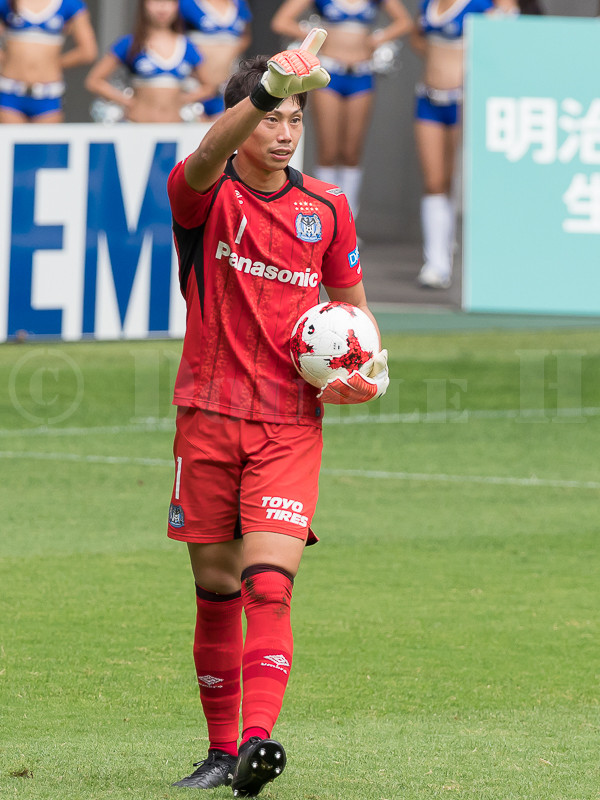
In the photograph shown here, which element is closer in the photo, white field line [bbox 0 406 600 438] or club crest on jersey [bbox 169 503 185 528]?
club crest on jersey [bbox 169 503 185 528]

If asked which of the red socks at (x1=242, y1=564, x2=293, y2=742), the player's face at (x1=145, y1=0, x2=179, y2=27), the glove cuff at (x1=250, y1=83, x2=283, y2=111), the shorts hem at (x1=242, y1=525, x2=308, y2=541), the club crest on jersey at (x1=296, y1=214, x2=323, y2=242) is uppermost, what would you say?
the glove cuff at (x1=250, y1=83, x2=283, y2=111)

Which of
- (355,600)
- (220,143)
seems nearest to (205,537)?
(220,143)

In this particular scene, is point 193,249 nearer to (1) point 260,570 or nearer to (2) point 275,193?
(2) point 275,193

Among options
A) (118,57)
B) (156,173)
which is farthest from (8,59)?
(156,173)

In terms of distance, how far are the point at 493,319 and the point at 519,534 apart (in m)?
6.80

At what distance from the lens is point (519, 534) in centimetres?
788

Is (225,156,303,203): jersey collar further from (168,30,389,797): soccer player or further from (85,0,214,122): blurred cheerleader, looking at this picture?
(85,0,214,122): blurred cheerleader

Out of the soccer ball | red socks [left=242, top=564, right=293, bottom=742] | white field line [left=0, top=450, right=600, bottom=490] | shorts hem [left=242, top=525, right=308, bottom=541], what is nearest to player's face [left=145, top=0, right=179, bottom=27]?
white field line [left=0, top=450, right=600, bottom=490]

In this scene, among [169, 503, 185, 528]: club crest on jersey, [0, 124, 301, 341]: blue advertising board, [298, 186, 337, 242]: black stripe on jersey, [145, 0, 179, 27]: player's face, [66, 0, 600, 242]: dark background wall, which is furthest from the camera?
[66, 0, 600, 242]: dark background wall

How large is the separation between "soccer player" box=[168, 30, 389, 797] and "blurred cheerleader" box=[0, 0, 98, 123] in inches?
404

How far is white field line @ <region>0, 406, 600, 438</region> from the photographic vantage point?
34.7 feet

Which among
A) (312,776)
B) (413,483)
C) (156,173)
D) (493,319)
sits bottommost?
(493,319)

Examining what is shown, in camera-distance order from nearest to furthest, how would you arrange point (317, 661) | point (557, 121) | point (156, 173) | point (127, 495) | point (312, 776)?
point (312, 776) < point (317, 661) < point (127, 495) < point (156, 173) < point (557, 121)

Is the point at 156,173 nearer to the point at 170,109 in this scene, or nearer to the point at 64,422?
the point at 64,422
